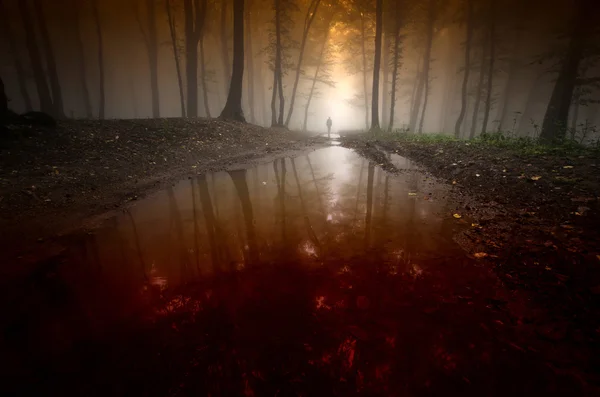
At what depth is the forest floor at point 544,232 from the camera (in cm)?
223

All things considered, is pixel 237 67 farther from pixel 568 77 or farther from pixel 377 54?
pixel 568 77

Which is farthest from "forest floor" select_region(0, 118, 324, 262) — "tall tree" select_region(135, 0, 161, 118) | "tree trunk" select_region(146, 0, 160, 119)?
"tall tree" select_region(135, 0, 161, 118)

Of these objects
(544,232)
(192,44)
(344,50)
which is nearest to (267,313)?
(544,232)

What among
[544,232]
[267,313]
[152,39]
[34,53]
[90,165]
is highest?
[152,39]

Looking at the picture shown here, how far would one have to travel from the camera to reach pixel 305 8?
2588cm

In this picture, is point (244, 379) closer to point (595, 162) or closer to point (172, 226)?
point (172, 226)

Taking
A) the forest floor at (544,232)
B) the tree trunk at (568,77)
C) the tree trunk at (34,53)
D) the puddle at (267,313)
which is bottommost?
the puddle at (267,313)

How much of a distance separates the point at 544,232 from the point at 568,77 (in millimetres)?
11336

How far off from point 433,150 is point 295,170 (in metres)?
5.54

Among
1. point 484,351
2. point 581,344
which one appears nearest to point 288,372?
point 484,351

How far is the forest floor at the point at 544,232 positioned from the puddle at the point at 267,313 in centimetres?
30

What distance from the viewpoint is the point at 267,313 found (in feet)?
8.22

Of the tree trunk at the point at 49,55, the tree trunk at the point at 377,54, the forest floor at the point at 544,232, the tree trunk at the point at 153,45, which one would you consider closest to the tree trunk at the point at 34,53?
the tree trunk at the point at 49,55

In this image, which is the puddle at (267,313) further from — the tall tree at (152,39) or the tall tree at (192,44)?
the tall tree at (152,39)
